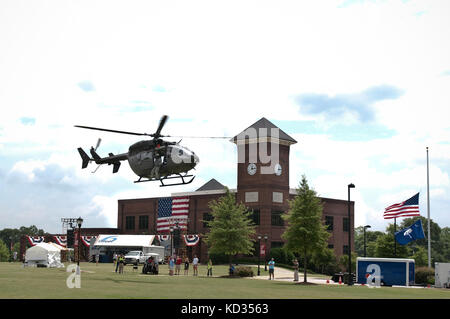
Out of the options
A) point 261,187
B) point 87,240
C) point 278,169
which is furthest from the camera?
point 87,240

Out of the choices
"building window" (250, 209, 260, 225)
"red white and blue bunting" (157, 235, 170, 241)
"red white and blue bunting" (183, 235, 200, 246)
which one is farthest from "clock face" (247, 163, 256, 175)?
"red white and blue bunting" (157, 235, 170, 241)

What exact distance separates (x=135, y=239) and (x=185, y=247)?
7.02m

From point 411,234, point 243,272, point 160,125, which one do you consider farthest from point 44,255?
point 411,234

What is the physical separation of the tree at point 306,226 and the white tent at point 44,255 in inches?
1020

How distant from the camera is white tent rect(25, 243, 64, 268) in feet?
189

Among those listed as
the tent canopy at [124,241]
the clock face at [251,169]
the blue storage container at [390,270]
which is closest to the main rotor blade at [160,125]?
the blue storage container at [390,270]

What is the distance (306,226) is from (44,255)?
2811 centimetres

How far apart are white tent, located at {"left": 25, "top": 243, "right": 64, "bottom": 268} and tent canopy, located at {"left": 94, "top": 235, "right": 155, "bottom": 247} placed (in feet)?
60.4

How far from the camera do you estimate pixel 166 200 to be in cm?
8600

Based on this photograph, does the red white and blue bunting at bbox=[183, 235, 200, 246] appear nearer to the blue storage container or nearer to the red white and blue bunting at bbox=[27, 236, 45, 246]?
the red white and blue bunting at bbox=[27, 236, 45, 246]

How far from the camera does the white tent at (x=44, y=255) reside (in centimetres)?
5759

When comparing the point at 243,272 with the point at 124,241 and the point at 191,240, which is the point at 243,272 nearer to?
the point at 191,240

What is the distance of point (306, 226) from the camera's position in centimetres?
4362
